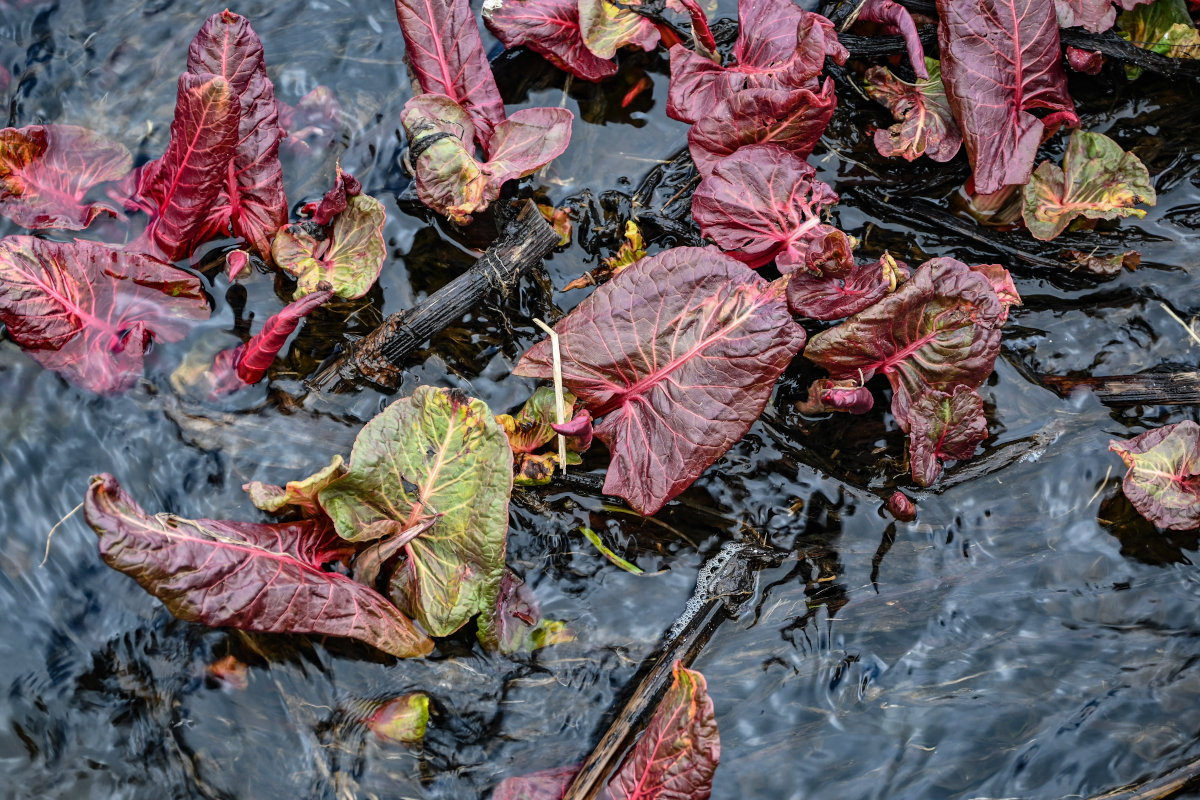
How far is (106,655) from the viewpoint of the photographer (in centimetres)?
186

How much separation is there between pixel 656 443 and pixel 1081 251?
1.36 meters

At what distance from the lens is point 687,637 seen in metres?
1.94

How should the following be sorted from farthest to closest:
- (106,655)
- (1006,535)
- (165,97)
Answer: (165,97) < (1006,535) < (106,655)

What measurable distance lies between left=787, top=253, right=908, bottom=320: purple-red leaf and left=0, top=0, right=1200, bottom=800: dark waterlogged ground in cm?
24

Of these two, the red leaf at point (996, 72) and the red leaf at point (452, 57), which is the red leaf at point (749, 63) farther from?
the red leaf at point (452, 57)

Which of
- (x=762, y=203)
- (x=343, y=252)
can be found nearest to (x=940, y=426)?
(x=762, y=203)

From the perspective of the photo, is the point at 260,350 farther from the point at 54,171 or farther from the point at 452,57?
the point at 452,57

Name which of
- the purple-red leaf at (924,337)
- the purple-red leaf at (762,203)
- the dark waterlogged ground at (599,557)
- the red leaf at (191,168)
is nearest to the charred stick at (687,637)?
the dark waterlogged ground at (599,557)

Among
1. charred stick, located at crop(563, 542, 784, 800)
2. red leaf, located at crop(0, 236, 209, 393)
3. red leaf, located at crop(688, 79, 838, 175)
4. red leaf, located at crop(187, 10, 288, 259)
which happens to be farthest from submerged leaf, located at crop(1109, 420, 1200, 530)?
Answer: red leaf, located at crop(0, 236, 209, 393)

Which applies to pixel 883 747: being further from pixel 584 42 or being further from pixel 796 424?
pixel 584 42

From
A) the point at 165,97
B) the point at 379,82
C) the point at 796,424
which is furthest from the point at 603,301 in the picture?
the point at 165,97

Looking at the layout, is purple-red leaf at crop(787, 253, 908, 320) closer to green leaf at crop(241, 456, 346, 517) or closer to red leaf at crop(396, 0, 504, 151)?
red leaf at crop(396, 0, 504, 151)

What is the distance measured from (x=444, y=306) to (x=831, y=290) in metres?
0.97

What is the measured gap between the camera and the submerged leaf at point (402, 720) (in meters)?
1.83
